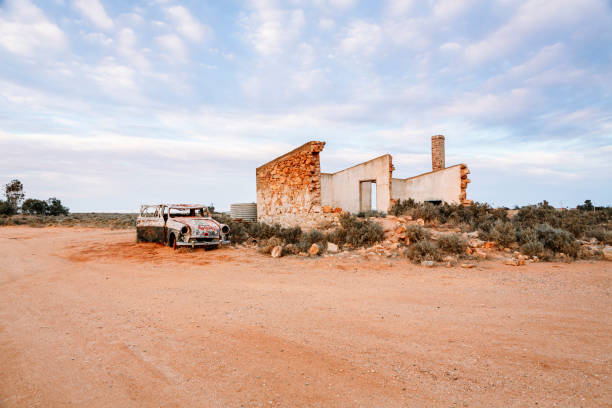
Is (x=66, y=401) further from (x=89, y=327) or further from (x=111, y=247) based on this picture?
(x=111, y=247)

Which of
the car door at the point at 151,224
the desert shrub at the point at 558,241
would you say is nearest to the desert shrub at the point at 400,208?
the desert shrub at the point at 558,241

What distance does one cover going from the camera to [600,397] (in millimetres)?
2104

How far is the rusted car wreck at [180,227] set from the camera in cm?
920

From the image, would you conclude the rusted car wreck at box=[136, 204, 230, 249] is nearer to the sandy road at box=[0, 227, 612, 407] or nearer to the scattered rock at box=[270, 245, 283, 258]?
the scattered rock at box=[270, 245, 283, 258]

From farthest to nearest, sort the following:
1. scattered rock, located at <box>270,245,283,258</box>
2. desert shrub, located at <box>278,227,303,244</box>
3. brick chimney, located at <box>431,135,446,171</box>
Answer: brick chimney, located at <box>431,135,446,171</box>, desert shrub, located at <box>278,227,303,244</box>, scattered rock, located at <box>270,245,283,258</box>

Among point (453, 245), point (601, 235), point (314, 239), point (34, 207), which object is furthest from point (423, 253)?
point (34, 207)

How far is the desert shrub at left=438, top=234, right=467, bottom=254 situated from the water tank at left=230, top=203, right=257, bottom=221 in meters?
10.1

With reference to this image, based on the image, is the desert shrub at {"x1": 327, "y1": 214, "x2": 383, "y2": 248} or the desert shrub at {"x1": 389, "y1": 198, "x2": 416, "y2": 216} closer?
the desert shrub at {"x1": 327, "y1": 214, "x2": 383, "y2": 248}

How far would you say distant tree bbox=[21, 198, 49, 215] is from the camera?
116 ft

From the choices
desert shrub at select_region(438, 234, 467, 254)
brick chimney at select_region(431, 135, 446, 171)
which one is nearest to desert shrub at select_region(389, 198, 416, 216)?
brick chimney at select_region(431, 135, 446, 171)

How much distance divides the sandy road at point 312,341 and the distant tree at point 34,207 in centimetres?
3839

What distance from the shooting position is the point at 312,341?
10.0ft

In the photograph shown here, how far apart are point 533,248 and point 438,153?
16.1 meters

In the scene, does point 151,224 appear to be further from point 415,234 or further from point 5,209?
point 5,209
